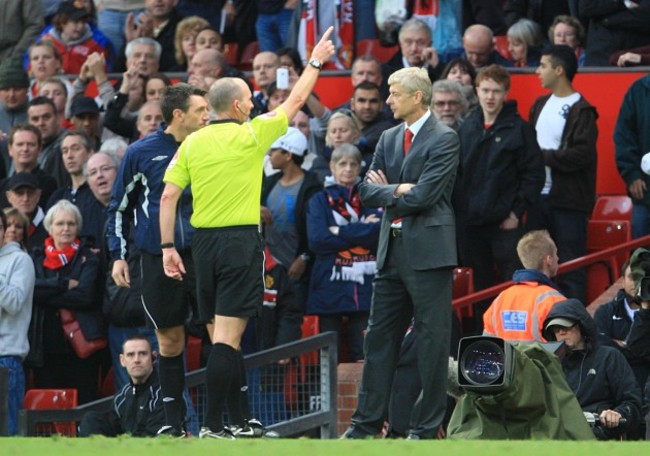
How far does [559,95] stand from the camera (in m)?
14.0

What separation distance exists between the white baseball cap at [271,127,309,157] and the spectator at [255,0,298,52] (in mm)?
3223

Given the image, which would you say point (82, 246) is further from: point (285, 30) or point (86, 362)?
point (285, 30)

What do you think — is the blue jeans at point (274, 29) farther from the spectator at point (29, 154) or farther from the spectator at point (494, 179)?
the spectator at point (494, 179)

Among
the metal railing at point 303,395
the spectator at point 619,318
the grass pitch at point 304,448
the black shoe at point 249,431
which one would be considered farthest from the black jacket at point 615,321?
the grass pitch at point 304,448

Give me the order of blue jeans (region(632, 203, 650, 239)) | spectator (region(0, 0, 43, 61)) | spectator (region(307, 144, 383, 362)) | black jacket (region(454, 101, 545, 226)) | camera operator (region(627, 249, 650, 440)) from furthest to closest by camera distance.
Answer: spectator (region(0, 0, 43, 61)) < blue jeans (region(632, 203, 650, 239)) < black jacket (region(454, 101, 545, 226)) < spectator (region(307, 144, 383, 362)) < camera operator (region(627, 249, 650, 440))

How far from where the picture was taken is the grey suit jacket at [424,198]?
9664mm

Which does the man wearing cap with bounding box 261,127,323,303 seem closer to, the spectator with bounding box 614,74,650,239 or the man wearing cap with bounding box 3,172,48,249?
the man wearing cap with bounding box 3,172,48,249

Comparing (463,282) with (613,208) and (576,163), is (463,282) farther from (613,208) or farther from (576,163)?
(613,208)

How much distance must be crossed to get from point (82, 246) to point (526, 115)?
4.41m

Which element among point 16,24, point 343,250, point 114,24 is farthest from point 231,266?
point 16,24

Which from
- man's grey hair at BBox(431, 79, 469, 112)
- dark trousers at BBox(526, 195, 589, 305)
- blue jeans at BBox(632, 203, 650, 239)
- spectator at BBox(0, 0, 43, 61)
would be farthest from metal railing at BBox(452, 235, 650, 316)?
spectator at BBox(0, 0, 43, 61)

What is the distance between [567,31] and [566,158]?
205 cm

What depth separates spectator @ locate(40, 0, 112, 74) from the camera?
671 inches

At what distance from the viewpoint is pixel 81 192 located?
543 inches
